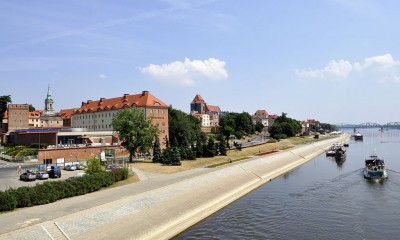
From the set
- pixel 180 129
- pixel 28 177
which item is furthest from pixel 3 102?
pixel 28 177

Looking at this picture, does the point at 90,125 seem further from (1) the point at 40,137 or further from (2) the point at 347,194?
(2) the point at 347,194

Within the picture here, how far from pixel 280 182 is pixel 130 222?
3478 centimetres

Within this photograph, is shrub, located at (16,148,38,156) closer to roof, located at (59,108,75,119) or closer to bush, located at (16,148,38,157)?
bush, located at (16,148,38,157)

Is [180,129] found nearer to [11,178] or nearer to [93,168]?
[93,168]

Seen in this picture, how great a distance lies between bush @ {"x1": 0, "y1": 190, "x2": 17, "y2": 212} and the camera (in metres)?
28.5

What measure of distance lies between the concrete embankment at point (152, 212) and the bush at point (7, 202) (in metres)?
5.80

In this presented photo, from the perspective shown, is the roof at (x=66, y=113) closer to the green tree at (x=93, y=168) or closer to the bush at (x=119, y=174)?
the green tree at (x=93, y=168)

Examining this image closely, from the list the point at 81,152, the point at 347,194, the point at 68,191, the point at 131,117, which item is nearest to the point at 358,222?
the point at 347,194

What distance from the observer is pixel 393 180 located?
57.8 meters

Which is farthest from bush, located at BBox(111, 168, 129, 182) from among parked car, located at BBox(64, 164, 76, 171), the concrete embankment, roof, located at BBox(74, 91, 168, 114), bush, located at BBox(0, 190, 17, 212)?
roof, located at BBox(74, 91, 168, 114)

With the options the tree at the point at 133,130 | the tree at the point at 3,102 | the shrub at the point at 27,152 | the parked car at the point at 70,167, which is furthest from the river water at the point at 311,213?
the tree at the point at 3,102

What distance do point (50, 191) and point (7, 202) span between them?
14.6 ft

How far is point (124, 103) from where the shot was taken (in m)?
109

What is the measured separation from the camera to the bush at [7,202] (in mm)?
28500
